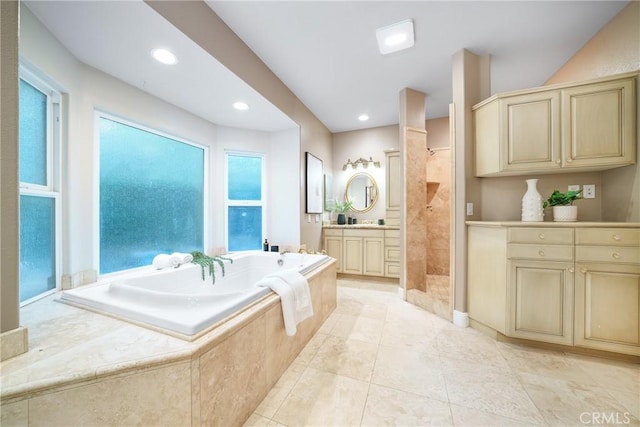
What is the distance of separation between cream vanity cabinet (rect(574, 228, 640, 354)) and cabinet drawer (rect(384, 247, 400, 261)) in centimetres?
187

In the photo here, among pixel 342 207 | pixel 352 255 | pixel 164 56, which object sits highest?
pixel 164 56

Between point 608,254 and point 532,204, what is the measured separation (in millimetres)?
536

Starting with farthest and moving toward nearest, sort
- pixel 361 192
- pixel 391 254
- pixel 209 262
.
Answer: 1. pixel 361 192
2. pixel 391 254
3. pixel 209 262

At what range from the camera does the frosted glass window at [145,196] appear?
1950 millimetres

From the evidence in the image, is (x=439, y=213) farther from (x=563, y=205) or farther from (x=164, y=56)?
(x=164, y=56)

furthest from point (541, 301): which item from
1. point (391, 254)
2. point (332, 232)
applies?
point (332, 232)

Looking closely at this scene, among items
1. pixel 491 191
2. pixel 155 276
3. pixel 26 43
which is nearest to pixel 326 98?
pixel 491 191

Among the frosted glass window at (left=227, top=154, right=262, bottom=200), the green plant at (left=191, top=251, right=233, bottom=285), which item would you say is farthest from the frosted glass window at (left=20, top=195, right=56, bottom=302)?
the frosted glass window at (left=227, top=154, right=262, bottom=200)

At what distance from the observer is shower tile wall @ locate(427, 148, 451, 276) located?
3586 millimetres

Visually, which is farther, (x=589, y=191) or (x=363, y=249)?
(x=363, y=249)

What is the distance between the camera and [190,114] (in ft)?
8.54

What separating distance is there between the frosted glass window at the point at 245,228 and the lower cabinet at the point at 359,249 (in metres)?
1.12

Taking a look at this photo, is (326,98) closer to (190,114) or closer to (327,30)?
(327,30)

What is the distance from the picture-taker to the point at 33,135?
147 centimetres
